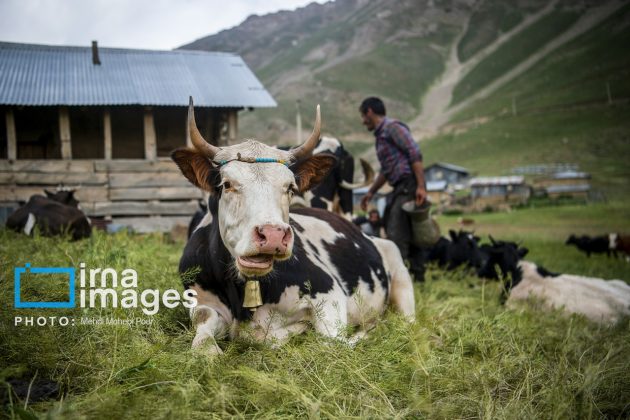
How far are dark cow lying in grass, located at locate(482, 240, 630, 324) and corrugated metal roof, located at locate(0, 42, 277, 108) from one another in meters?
9.90

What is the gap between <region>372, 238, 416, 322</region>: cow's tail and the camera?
5.46 m

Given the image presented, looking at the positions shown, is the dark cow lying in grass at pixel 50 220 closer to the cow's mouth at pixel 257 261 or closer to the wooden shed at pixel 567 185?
the cow's mouth at pixel 257 261

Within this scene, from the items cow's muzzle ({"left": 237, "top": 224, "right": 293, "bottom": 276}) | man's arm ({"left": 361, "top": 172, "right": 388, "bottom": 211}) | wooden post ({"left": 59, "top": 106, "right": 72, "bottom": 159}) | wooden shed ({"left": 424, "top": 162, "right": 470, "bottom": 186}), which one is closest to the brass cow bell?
cow's muzzle ({"left": 237, "top": 224, "right": 293, "bottom": 276})

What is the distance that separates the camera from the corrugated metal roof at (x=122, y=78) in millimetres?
14992

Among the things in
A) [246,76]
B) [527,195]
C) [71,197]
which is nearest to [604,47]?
[527,195]

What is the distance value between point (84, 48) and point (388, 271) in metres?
15.9

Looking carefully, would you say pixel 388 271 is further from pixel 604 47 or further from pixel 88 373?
pixel 604 47

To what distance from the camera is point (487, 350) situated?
454 centimetres

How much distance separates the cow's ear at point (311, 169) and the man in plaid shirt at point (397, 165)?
9.69 feet

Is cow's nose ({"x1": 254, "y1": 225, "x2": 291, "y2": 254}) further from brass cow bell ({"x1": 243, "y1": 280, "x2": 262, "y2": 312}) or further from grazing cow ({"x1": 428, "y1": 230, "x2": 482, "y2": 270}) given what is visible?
grazing cow ({"x1": 428, "y1": 230, "x2": 482, "y2": 270})

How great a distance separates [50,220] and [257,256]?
23.3 ft

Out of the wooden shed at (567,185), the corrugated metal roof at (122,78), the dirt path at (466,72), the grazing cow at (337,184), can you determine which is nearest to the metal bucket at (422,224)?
the grazing cow at (337,184)

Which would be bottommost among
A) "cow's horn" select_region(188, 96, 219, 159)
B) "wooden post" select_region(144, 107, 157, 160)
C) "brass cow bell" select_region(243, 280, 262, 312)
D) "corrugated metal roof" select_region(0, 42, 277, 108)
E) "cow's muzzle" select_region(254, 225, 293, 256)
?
"brass cow bell" select_region(243, 280, 262, 312)

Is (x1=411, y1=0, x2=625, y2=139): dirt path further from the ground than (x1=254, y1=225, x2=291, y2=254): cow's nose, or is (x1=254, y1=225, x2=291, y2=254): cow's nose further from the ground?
(x1=411, y1=0, x2=625, y2=139): dirt path
